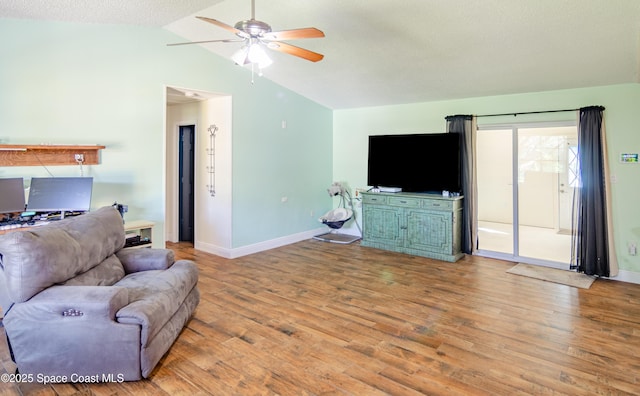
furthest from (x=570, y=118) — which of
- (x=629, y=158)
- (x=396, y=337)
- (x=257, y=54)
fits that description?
(x=257, y=54)

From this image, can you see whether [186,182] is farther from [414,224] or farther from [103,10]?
[414,224]

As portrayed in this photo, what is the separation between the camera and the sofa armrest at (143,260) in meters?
3.37

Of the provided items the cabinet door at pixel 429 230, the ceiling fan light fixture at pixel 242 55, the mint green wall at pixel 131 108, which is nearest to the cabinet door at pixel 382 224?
the cabinet door at pixel 429 230

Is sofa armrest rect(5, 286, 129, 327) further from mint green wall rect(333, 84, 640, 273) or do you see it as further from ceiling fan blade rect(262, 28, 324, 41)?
mint green wall rect(333, 84, 640, 273)

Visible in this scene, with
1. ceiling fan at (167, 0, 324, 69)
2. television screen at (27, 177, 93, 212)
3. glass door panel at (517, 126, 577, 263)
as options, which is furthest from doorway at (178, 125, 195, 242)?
glass door panel at (517, 126, 577, 263)

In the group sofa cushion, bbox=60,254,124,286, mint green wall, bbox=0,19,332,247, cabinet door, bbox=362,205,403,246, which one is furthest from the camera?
cabinet door, bbox=362,205,403,246

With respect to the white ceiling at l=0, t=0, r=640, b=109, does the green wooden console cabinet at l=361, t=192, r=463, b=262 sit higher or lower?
lower

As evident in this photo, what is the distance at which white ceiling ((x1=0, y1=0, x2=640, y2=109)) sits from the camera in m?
3.37

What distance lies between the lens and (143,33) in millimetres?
4426

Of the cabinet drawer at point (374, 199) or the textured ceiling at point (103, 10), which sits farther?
the cabinet drawer at point (374, 199)

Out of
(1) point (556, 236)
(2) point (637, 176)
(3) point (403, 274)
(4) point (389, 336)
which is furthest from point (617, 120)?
(4) point (389, 336)

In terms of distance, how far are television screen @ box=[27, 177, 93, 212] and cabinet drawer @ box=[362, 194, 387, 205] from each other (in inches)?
158

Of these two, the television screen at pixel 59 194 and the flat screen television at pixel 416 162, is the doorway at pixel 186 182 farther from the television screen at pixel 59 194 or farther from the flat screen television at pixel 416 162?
the flat screen television at pixel 416 162

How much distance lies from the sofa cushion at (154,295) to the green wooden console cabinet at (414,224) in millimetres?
3478
